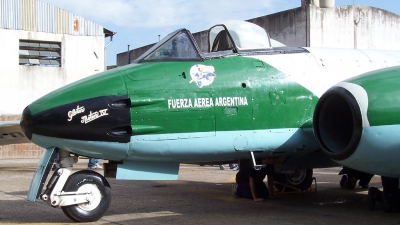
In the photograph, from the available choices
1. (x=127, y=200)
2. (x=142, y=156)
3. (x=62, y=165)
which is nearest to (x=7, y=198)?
(x=127, y=200)

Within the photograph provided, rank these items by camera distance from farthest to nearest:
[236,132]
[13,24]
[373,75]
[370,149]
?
1. [13,24]
2. [236,132]
3. [373,75]
4. [370,149]

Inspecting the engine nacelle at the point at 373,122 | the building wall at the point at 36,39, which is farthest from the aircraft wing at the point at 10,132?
the engine nacelle at the point at 373,122

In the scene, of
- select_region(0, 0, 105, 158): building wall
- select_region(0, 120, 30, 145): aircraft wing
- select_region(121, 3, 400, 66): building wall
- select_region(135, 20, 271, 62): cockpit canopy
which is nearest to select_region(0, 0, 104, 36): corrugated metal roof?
select_region(0, 0, 105, 158): building wall

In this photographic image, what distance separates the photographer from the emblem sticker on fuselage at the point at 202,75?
21.7ft

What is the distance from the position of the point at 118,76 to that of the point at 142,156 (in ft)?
3.32

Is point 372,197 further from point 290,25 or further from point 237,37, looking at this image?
point 290,25

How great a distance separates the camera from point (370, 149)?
587 centimetres

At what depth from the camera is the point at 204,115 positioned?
258 inches

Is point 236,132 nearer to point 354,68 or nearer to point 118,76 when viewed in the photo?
point 118,76

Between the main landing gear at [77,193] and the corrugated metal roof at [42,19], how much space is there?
1658 cm

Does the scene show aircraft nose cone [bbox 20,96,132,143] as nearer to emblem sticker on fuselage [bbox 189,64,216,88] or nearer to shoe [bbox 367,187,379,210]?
emblem sticker on fuselage [bbox 189,64,216,88]

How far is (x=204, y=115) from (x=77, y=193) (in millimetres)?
1789

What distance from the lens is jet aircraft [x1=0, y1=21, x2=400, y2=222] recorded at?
6.07m

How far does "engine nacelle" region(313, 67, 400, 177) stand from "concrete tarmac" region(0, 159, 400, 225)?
42.8 inches
